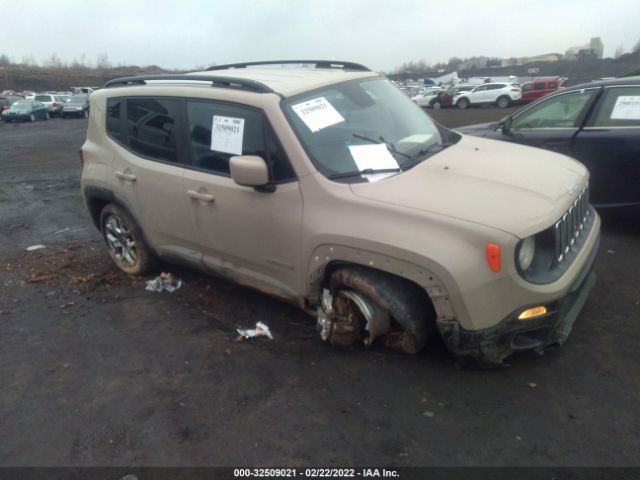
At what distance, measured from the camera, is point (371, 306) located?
→ 10.6 ft

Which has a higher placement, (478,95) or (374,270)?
(478,95)

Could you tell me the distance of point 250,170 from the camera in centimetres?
330

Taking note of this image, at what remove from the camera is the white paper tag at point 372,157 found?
3.40 meters

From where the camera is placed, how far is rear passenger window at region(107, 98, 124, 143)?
15.5 feet

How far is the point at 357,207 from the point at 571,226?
143cm

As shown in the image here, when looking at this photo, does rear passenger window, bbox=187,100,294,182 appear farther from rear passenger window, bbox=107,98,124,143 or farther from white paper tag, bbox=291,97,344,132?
rear passenger window, bbox=107,98,124,143

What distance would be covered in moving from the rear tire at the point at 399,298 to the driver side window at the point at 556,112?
362 cm

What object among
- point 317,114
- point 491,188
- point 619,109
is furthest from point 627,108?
point 317,114

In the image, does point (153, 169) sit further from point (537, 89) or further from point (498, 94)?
point (537, 89)

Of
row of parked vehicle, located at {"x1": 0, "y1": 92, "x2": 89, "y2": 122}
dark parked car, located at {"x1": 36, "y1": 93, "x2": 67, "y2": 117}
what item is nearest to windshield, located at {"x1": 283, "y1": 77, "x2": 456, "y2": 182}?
row of parked vehicle, located at {"x1": 0, "y1": 92, "x2": 89, "y2": 122}

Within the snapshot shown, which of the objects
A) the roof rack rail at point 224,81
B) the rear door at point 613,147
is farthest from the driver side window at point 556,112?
the roof rack rail at point 224,81

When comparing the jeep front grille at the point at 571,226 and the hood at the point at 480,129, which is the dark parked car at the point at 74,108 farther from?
the jeep front grille at the point at 571,226

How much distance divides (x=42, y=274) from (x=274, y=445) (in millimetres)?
3879

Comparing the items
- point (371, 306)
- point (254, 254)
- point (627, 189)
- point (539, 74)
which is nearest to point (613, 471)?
point (371, 306)
